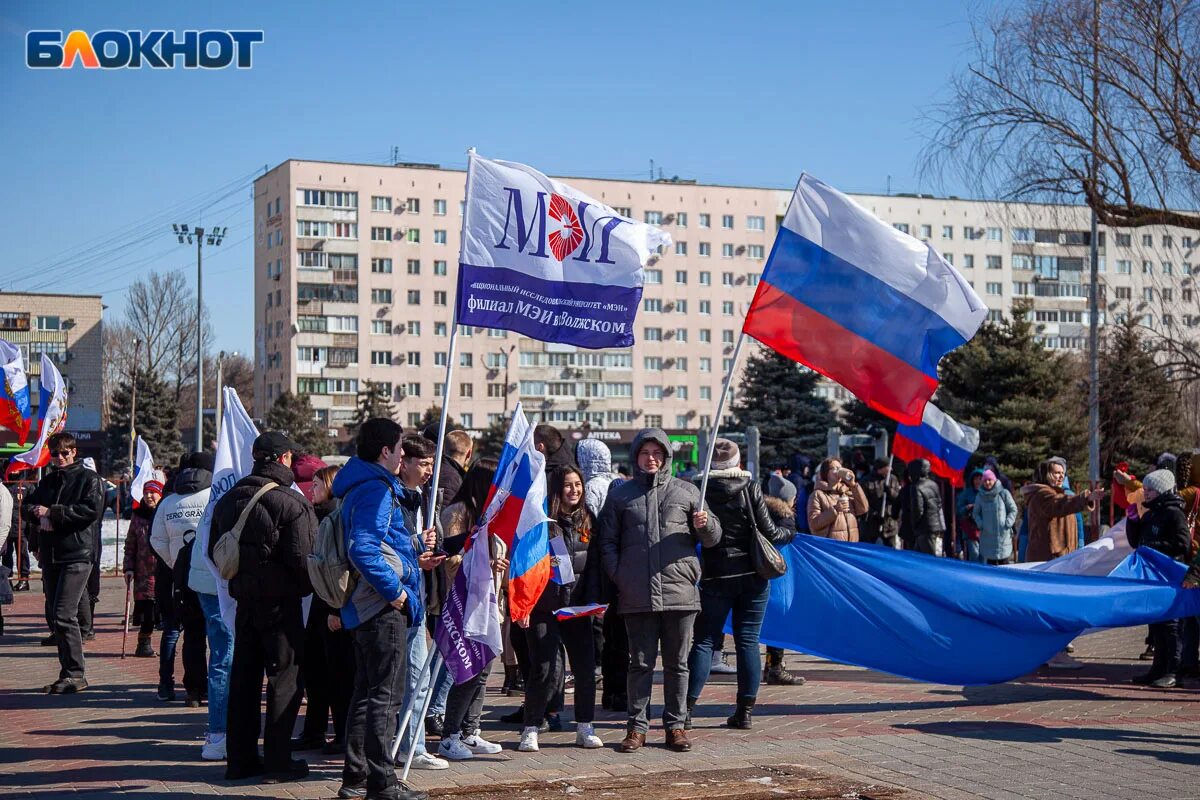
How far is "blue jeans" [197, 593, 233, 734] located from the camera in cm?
908

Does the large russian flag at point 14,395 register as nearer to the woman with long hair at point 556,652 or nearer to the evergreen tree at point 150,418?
the woman with long hair at point 556,652

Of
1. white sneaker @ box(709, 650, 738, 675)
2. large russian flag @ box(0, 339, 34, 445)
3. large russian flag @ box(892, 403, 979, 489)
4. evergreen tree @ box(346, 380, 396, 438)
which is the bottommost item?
white sneaker @ box(709, 650, 738, 675)

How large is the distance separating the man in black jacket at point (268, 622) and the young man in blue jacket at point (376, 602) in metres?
0.71

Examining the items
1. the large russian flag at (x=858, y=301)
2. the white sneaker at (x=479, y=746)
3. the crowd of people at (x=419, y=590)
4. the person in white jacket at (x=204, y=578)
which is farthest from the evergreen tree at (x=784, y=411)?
the white sneaker at (x=479, y=746)

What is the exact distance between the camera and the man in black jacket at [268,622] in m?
8.16

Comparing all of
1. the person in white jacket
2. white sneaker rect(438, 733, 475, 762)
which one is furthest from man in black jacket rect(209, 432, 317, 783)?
white sneaker rect(438, 733, 475, 762)

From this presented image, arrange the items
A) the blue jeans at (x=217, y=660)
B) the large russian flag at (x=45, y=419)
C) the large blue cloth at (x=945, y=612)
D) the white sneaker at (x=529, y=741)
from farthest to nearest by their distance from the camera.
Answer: the large russian flag at (x=45, y=419) → the large blue cloth at (x=945, y=612) → the blue jeans at (x=217, y=660) → the white sneaker at (x=529, y=741)

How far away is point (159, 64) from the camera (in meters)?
19.6

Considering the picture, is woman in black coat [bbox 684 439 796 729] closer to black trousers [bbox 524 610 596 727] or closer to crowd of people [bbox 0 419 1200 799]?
crowd of people [bbox 0 419 1200 799]

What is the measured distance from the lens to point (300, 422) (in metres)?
80.9

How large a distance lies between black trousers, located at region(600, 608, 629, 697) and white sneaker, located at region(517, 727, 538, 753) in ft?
6.20

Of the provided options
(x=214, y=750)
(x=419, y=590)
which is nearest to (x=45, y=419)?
(x=214, y=750)

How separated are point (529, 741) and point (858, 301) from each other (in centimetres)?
396

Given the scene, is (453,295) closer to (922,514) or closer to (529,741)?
(922,514)
